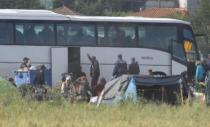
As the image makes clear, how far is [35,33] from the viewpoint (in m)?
27.9

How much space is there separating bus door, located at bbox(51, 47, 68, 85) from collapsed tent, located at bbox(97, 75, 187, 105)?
7.14 meters

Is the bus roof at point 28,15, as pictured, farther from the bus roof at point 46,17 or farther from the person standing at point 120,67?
the person standing at point 120,67

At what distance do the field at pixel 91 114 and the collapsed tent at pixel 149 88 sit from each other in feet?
5.81

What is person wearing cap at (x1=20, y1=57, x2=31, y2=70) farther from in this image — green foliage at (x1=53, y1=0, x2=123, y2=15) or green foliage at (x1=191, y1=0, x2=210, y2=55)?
green foliage at (x1=53, y1=0, x2=123, y2=15)

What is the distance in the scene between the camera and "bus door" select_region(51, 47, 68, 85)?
27.8 meters

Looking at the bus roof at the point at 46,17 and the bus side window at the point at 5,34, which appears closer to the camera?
the bus side window at the point at 5,34

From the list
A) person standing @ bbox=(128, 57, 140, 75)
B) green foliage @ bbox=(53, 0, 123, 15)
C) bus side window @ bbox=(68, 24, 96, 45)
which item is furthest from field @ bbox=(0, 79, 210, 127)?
green foliage @ bbox=(53, 0, 123, 15)

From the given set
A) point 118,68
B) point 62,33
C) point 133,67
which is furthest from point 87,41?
point 133,67

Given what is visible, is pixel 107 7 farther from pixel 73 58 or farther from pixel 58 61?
pixel 58 61

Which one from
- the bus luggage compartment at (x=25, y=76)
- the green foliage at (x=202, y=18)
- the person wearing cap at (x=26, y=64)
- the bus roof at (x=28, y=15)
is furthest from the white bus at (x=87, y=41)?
the green foliage at (x=202, y=18)

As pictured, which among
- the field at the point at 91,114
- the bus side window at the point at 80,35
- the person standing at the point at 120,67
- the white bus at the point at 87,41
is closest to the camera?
the field at the point at 91,114

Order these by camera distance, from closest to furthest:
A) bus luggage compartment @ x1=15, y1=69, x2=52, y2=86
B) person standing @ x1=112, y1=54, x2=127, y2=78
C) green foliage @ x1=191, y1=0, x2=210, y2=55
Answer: bus luggage compartment @ x1=15, y1=69, x2=52, y2=86 → person standing @ x1=112, y1=54, x2=127, y2=78 → green foliage @ x1=191, y1=0, x2=210, y2=55

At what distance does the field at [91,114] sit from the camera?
13.6m

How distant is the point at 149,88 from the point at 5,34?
8864mm
